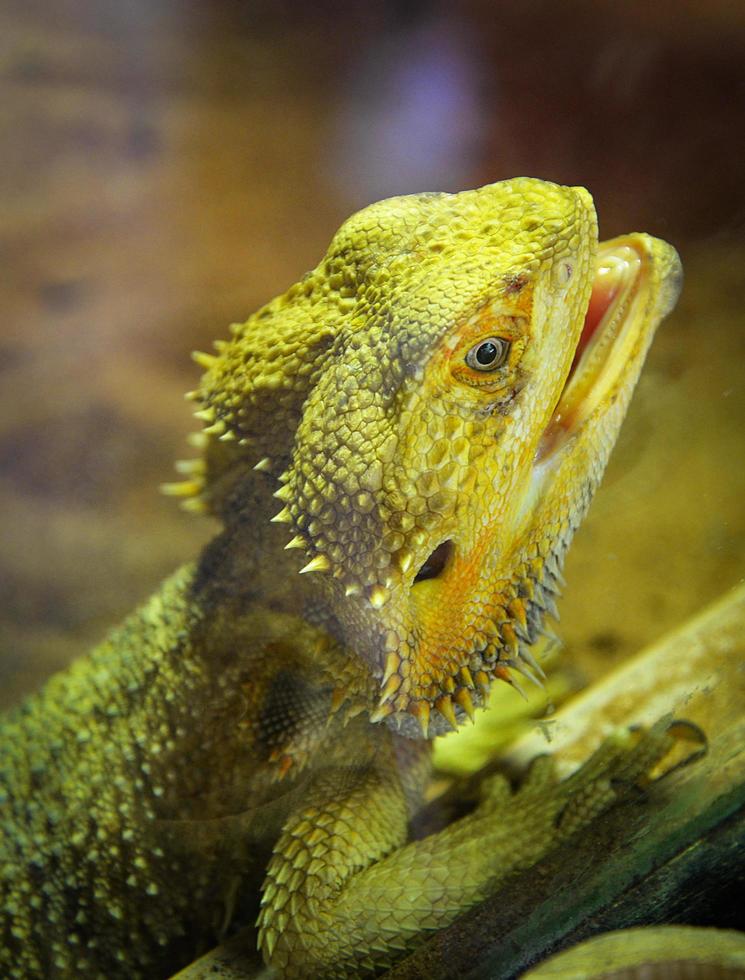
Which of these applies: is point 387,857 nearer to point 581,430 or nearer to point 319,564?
point 319,564

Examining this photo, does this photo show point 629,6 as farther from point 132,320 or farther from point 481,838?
point 481,838

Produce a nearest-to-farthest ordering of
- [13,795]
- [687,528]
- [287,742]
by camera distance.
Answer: [287,742], [13,795], [687,528]

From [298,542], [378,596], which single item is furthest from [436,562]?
[298,542]

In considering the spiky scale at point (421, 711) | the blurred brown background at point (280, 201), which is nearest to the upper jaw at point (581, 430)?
the spiky scale at point (421, 711)

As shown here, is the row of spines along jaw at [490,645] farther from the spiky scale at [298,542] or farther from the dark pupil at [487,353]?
the dark pupil at [487,353]

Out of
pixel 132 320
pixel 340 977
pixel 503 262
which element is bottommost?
pixel 340 977

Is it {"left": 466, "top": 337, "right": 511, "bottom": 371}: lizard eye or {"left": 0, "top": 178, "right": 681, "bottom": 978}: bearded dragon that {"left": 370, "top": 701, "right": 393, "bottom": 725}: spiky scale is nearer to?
{"left": 0, "top": 178, "right": 681, "bottom": 978}: bearded dragon

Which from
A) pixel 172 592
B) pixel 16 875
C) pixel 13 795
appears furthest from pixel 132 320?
pixel 16 875

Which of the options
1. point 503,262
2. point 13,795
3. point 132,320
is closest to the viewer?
point 503,262

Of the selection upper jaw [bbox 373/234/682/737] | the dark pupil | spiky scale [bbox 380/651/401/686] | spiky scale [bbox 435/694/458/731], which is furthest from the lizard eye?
spiky scale [bbox 435/694/458/731]
